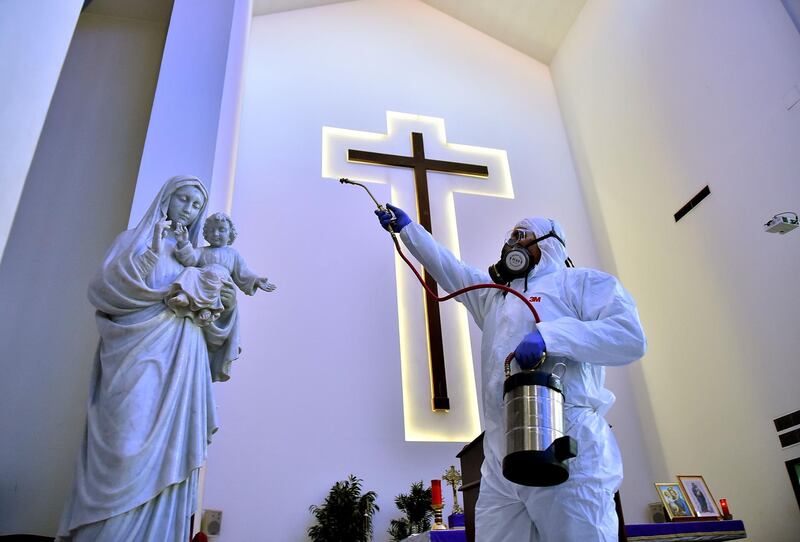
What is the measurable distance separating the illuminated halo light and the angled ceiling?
5.18 ft

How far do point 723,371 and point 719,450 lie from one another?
1.88ft

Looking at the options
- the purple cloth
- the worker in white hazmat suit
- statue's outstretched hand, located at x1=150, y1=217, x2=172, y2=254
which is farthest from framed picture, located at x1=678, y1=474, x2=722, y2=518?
statue's outstretched hand, located at x1=150, y1=217, x2=172, y2=254

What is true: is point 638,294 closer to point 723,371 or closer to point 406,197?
point 723,371

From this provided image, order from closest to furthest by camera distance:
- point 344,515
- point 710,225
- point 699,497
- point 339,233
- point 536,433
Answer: point 536,433 → point 344,515 → point 699,497 → point 710,225 → point 339,233

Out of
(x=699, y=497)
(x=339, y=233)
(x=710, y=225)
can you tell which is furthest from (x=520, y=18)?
(x=699, y=497)

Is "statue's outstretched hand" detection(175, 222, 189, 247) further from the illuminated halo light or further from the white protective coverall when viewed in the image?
the illuminated halo light

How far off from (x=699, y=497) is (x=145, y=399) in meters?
3.65

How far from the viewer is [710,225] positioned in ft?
15.8

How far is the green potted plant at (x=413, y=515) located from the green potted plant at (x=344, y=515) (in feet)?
0.55

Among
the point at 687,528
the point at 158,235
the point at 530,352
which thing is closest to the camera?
the point at 530,352

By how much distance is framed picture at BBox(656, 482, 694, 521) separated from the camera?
387 cm

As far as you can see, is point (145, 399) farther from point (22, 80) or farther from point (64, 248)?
point (64, 248)

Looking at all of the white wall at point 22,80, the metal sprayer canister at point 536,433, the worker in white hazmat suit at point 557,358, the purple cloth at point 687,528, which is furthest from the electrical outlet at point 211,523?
the white wall at point 22,80

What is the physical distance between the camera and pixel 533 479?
5.21 ft
